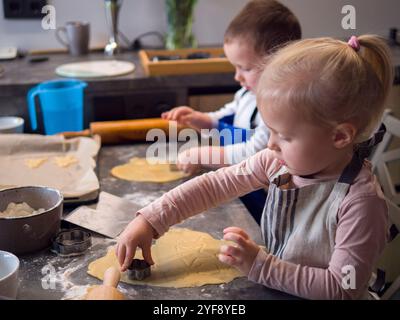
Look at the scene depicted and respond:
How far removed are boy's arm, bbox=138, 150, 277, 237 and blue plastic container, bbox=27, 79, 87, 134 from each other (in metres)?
0.61

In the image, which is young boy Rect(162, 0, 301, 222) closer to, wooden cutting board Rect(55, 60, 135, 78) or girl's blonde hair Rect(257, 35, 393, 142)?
girl's blonde hair Rect(257, 35, 393, 142)

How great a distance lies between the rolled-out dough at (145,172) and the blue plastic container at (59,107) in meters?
0.27

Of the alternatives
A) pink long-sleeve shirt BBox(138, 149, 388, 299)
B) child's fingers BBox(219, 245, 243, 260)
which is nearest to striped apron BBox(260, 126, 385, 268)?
pink long-sleeve shirt BBox(138, 149, 388, 299)

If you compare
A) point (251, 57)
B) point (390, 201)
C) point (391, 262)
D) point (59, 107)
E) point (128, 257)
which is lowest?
point (391, 262)

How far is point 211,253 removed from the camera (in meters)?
0.95

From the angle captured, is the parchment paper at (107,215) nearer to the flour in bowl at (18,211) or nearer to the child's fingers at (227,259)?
the flour in bowl at (18,211)

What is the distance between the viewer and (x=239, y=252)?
821 mm

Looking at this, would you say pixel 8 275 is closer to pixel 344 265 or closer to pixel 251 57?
pixel 344 265

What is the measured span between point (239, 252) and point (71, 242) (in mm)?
313

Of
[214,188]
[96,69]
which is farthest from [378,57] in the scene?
[96,69]

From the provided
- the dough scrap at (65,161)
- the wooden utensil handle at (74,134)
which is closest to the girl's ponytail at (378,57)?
the dough scrap at (65,161)
